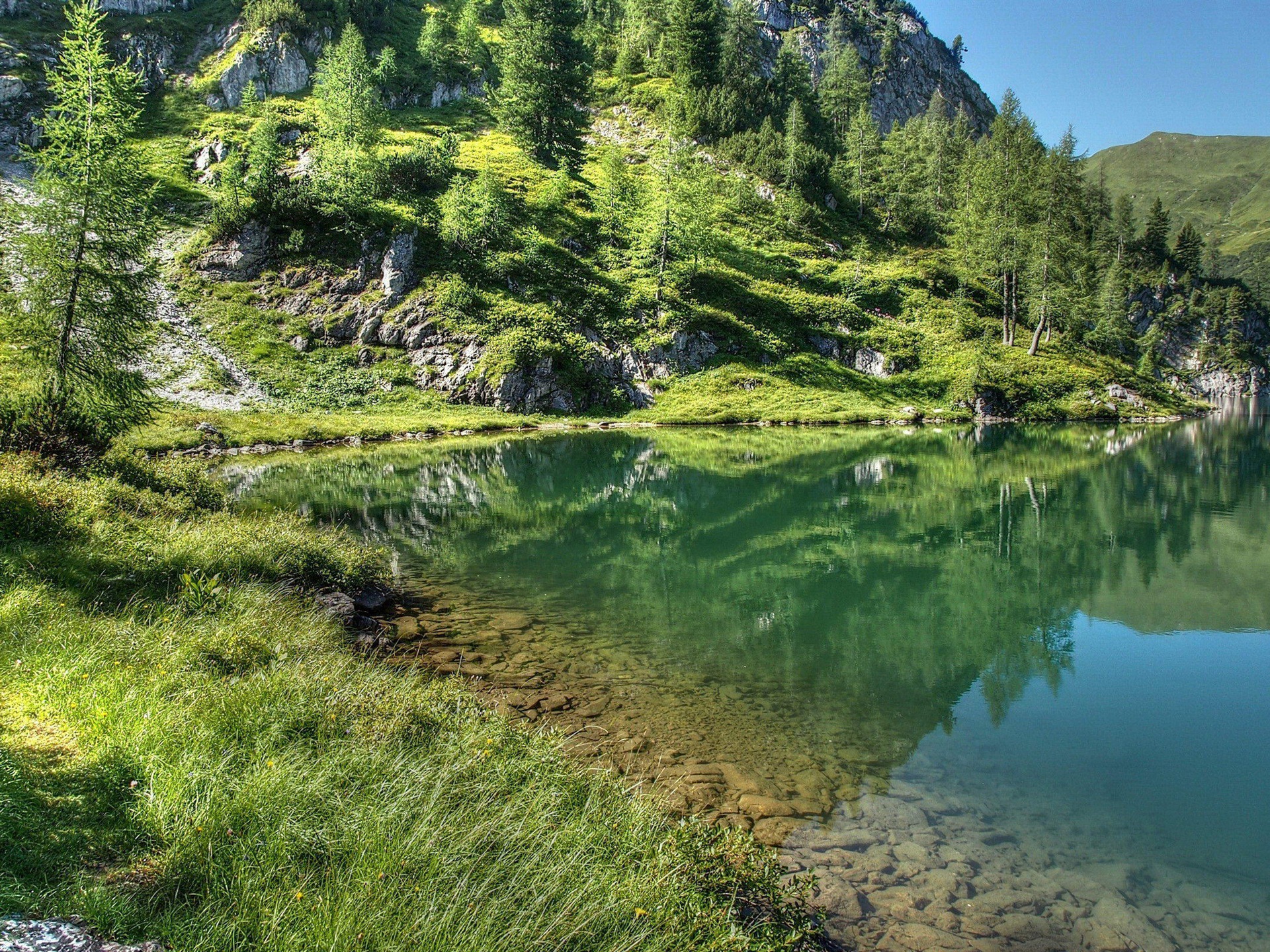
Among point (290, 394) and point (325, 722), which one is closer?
point (325, 722)

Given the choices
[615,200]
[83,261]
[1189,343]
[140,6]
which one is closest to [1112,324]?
[615,200]

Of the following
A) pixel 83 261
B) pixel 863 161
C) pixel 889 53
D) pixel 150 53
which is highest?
pixel 889 53

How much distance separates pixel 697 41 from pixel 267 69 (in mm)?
56579

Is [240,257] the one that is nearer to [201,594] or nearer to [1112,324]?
[201,594]

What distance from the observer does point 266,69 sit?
80375 millimetres

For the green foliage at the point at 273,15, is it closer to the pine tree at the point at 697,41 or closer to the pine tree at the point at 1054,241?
the pine tree at the point at 697,41

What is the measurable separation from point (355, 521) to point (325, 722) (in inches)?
621

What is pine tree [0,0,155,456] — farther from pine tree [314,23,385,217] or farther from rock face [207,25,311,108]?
rock face [207,25,311,108]

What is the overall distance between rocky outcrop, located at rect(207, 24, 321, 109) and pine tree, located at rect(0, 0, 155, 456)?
7830cm

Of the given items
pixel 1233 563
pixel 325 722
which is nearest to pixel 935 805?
pixel 325 722

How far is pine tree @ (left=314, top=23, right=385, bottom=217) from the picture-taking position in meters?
58.5

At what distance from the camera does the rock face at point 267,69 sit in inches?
3066

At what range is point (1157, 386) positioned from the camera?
227 ft

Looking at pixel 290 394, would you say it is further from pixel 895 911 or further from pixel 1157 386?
pixel 1157 386
